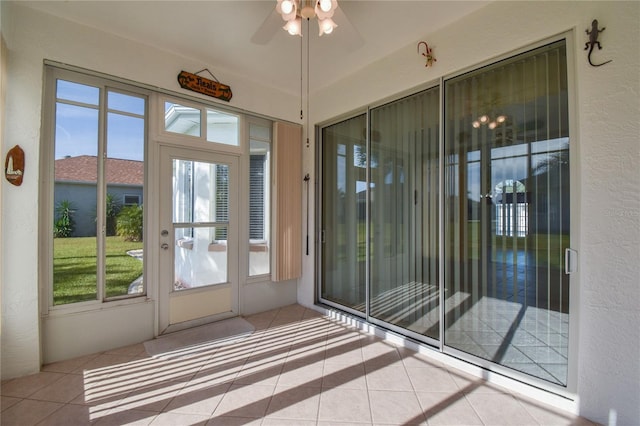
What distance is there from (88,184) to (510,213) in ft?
12.0

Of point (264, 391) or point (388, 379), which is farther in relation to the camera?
point (388, 379)

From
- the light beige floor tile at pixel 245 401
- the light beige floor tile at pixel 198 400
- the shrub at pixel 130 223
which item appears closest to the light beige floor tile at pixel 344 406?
the light beige floor tile at pixel 245 401

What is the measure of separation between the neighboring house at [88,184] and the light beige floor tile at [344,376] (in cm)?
244

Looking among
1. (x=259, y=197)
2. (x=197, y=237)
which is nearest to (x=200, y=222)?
(x=197, y=237)

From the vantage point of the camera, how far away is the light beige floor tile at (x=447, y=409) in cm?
174

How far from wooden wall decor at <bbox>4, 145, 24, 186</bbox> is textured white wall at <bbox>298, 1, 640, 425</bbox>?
393 centimetres

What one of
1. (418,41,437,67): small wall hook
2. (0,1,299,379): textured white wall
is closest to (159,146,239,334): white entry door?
(0,1,299,379): textured white wall

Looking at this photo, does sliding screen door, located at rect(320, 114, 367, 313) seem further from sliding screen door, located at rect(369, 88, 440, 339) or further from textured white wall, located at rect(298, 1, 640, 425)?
textured white wall, located at rect(298, 1, 640, 425)

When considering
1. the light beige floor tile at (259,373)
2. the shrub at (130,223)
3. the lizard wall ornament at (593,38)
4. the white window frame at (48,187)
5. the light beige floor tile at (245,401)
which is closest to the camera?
the lizard wall ornament at (593,38)

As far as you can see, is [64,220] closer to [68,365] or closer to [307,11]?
[68,365]

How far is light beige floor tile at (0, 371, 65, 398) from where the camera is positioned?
1.99 m

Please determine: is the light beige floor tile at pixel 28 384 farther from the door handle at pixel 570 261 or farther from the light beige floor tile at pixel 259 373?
the door handle at pixel 570 261

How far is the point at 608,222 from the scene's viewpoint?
168 centimetres

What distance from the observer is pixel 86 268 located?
2.59 meters
